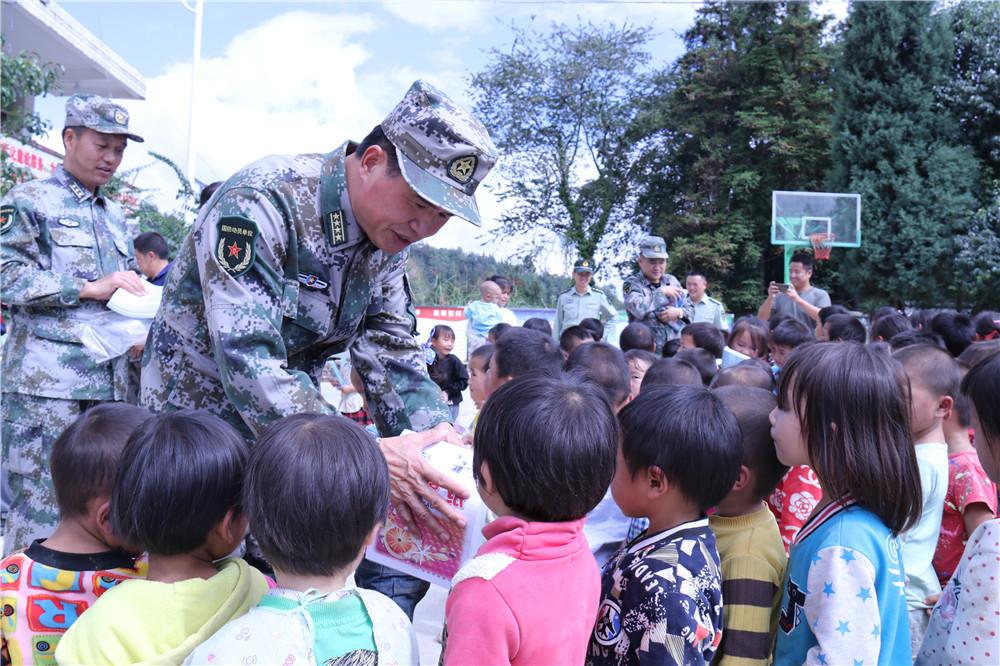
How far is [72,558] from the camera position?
65.4 inches

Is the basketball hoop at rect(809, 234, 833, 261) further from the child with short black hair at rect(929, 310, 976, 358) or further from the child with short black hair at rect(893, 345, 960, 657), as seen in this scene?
the child with short black hair at rect(893, 345, 960, 657)

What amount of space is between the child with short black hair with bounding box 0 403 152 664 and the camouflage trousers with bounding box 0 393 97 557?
73.3 inches

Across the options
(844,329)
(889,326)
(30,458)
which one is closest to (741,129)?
(889,326)

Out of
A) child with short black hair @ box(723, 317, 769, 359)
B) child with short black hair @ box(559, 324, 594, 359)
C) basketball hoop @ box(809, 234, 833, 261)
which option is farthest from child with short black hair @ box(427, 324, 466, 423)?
basketball hoop @ box(809, 234, 833, 261)

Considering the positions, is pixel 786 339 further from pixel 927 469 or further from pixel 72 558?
pixel 72 558

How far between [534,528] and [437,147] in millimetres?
997

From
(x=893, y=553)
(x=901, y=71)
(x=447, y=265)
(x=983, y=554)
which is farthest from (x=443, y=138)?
(x=901, y=71)

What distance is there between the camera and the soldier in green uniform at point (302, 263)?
187 cm

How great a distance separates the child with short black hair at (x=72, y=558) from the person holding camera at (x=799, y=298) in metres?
5.98

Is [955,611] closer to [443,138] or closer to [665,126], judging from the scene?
[443,138]

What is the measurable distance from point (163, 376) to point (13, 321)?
6.45 feet

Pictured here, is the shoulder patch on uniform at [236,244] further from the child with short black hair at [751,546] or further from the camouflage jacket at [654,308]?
the camouflage jacket at [654,308]

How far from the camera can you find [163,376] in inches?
85.1

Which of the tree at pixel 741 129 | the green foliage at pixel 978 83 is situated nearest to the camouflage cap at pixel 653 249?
the green foliage at pixel 978 83
